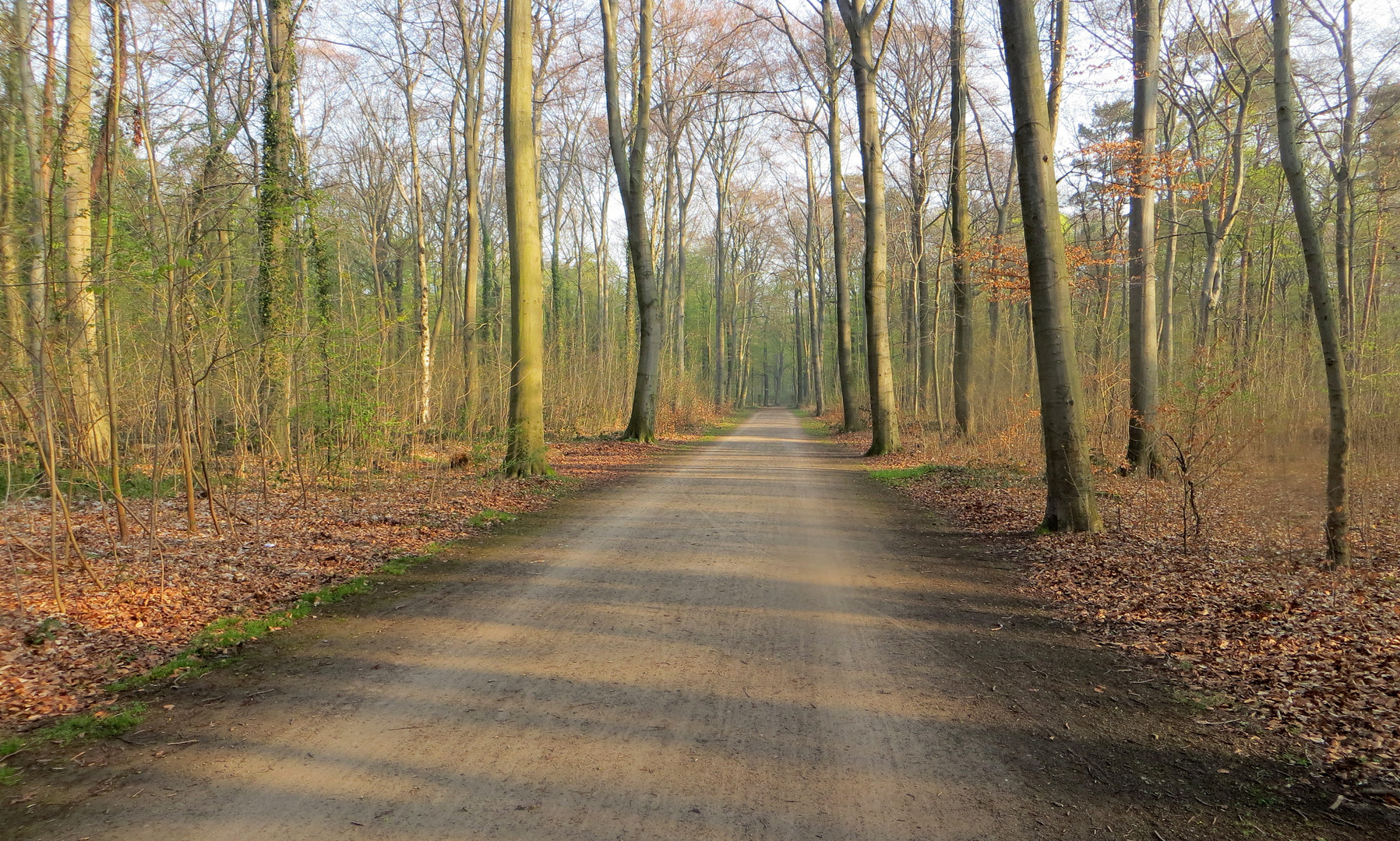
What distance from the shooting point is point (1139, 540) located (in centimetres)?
784

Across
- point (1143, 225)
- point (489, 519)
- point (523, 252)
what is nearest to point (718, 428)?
point (523, 252)

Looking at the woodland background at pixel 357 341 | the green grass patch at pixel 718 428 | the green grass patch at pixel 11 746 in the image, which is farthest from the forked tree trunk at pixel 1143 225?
the green grass patch at pixel 718 428

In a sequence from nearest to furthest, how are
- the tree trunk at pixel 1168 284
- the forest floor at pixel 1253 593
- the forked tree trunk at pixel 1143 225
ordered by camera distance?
the forest floor at pixel 1253 593
the forked tree trunk at pixel 1143 225
the tree trunk at pixel 1168 284

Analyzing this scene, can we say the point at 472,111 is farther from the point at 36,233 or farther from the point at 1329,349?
the point at 1329,349

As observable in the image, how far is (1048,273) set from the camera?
798 cm

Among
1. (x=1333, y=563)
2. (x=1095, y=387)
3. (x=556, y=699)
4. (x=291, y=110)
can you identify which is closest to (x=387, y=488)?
(x=291, y=110)

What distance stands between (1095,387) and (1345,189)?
34.3 ft

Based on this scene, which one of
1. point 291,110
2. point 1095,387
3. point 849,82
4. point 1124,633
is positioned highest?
point 849,82

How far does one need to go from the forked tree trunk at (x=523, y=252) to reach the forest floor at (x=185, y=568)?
44.4 inches

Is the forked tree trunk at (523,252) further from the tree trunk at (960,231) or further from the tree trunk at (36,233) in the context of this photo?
the tree trunk at (960,231)

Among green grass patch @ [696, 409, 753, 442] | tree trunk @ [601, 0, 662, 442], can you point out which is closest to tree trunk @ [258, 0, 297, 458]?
tree trunk @ [601, 0, 662, 442]

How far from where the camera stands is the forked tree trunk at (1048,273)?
7.96 metres

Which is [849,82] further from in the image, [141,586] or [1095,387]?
[141,586]

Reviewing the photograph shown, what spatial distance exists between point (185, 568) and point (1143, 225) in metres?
13.8
